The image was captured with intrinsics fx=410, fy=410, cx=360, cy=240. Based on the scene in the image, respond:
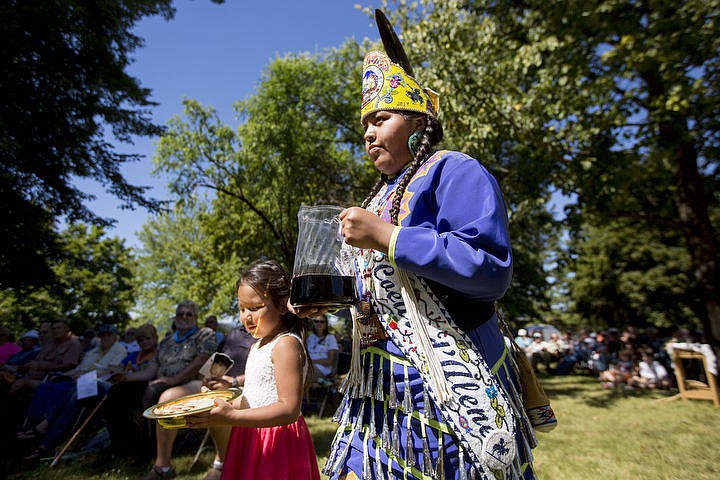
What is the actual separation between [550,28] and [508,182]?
128 inches

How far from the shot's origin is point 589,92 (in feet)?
21.3

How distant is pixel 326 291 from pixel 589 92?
22.4 feet

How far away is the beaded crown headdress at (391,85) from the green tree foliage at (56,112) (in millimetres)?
9299

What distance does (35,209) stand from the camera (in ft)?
33.4

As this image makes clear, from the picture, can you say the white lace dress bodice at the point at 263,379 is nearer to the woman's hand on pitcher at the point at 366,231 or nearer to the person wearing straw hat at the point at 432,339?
the person wearing straw hat at the point at 432,339

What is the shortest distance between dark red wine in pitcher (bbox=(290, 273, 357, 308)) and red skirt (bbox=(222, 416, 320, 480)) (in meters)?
1.16

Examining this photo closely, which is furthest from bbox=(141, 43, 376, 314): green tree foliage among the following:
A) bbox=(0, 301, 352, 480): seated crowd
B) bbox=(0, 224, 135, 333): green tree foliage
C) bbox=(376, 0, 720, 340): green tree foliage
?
bbox=(0, 224, 135, 333): green tree foliage

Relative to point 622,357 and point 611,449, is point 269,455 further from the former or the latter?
point 622,357

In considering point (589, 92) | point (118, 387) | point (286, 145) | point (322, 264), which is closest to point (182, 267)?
point (286, 145)

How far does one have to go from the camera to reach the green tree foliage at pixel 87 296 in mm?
25766

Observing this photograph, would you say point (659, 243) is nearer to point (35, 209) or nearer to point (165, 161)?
A: point (165, 161)

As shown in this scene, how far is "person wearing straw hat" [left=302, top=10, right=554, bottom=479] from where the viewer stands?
1124mm

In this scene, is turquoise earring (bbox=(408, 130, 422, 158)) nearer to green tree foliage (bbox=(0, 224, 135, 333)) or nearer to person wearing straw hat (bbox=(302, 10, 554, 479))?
person wearing straw hat (bbox=(302, 10, 554, 479))

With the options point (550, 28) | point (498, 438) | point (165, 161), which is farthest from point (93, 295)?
point (498, 438)
